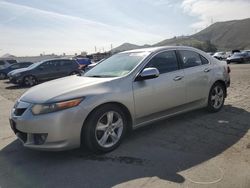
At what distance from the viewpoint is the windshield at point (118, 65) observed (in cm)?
476

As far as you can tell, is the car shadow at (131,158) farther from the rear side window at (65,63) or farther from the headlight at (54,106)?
the rear side window at (65,63)

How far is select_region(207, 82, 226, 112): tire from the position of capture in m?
6.02

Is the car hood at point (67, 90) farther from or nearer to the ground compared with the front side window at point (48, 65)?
nearer to the ground

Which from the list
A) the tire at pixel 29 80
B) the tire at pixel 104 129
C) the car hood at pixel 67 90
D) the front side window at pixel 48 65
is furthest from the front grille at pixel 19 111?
the front side window at pixel 48 65

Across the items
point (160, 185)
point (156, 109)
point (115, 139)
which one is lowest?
point (160, 185)

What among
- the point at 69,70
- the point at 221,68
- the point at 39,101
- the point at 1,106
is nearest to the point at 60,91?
the point at 39,101

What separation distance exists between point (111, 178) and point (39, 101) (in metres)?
1.47

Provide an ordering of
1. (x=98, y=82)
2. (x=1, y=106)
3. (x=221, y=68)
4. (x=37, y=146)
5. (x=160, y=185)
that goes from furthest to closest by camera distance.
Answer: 1. (x=1, y=106)
2. (x=221, y=68)
3. (x=98, y=82)
4. (x=37, y=146)
5. (x=160, y=185)

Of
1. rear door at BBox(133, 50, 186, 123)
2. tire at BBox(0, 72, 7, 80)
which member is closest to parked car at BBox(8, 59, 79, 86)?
tire at BBox(0, 72, 7, 80)

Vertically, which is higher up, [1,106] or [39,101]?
Result: [39,101]

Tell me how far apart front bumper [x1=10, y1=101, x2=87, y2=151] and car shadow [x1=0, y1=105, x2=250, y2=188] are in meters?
0.30

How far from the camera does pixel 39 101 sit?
3.92 metres

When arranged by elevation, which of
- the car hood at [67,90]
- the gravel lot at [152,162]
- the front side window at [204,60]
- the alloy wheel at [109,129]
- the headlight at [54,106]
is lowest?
the gravel lot at [152,162]

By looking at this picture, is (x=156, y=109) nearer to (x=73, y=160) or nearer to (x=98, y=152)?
(x=98, y=152)
